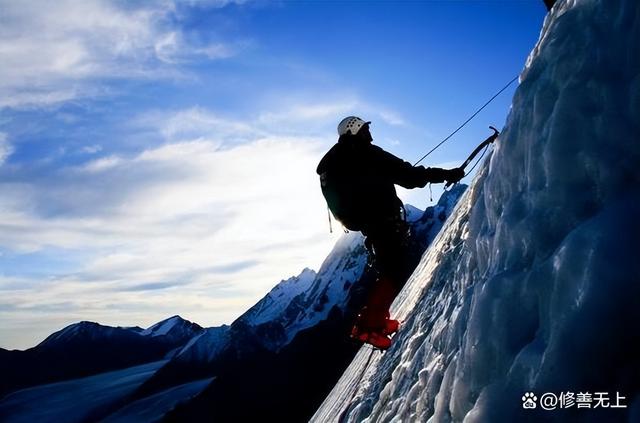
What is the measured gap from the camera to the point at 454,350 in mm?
2871

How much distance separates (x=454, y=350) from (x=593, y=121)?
1583mm

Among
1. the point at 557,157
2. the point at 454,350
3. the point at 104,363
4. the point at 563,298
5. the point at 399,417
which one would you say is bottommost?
the point at 399,417

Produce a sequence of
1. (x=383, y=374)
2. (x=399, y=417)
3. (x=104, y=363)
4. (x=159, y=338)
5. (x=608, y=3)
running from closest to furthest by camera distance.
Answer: (x=608, y=3) < (x=399, y=417) < (x=383, y=374) < (x=104, y=363) < (x=159, y=338)

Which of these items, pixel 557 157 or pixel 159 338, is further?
pixel 159 338

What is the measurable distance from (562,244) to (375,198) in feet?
11.9

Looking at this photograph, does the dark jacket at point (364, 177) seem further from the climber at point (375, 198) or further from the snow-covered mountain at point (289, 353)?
the snow-covered mountain at point (289, 353)

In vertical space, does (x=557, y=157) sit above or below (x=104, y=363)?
below

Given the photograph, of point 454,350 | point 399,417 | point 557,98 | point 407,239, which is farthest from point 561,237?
point 407,239

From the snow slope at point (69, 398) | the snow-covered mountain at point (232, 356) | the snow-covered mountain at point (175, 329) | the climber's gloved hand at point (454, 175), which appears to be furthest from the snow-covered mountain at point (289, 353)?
the climber's gloved hand at point (454, 175)

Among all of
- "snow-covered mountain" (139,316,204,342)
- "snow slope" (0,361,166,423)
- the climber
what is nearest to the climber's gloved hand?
the climber

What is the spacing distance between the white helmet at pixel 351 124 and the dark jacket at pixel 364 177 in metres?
0.20

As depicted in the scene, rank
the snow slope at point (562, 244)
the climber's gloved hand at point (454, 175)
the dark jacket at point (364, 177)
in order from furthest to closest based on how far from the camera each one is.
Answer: the climber's gloved hand at point (454, 175) → the dark jacket at point (364, 177) → the snow slope at point (562, 244)

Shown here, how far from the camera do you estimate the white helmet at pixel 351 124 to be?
217 inches

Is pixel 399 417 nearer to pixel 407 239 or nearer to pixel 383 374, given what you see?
pixel 383 374
